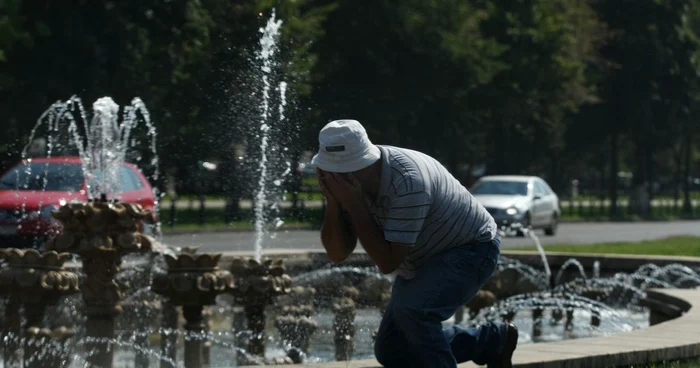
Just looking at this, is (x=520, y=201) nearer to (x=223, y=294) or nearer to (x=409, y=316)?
(x=223, y=294)

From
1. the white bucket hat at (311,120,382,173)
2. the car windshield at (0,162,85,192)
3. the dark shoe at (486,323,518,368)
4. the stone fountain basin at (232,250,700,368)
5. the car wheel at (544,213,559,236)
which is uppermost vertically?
the white bucket hat at (311,120,382,173)

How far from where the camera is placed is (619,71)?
48.7 m

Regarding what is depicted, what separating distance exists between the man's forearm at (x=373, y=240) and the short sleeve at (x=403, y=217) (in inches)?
1.4

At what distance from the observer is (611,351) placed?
20.2ft

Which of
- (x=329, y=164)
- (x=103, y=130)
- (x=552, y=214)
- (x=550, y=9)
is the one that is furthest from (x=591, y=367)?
(x=550, y=9)

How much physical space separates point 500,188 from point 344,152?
2482cm

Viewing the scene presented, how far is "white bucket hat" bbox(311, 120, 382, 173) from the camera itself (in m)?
4.74

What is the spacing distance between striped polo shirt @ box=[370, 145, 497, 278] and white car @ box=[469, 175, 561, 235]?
72.2 ft

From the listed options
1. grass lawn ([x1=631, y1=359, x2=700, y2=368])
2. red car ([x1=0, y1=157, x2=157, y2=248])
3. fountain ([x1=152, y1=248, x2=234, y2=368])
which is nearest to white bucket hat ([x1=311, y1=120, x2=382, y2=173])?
grass lawn ([x1=631, y1=359, x2=700, y2=368])

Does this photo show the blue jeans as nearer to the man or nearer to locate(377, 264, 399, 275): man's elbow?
the man

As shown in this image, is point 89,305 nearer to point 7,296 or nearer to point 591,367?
point 7,296

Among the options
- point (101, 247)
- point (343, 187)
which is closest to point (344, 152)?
point (343, 187)

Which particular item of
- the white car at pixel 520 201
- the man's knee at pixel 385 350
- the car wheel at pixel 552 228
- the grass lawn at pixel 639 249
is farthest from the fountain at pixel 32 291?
the car wheel at pixel 552 228

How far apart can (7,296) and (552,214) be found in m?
23.0
